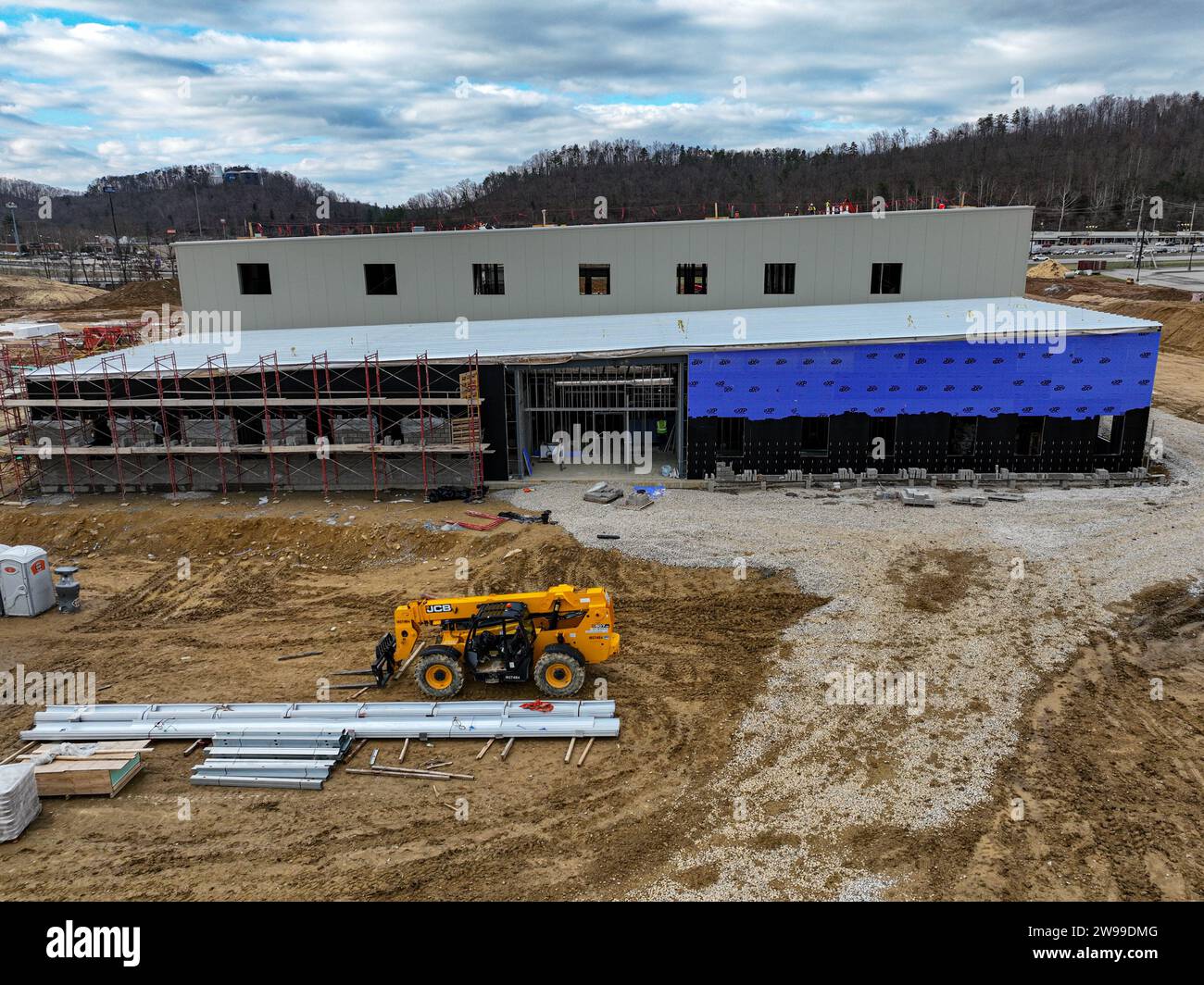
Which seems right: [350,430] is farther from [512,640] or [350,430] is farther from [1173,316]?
[1173,316]

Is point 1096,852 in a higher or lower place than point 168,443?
lower

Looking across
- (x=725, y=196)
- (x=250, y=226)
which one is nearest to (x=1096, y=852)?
(x=250, y=226)

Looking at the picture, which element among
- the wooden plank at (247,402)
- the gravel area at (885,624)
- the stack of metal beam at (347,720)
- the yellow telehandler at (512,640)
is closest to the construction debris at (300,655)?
the yellow telehandler at (512,640)

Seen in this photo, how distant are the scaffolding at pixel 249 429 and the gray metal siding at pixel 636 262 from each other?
6.90 m

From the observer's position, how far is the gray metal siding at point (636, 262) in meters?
27.5

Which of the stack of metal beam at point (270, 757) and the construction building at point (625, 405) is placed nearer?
the stack of metal beam at point (270, 757)

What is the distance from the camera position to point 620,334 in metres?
24.7

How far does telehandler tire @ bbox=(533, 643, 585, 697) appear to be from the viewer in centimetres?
1235

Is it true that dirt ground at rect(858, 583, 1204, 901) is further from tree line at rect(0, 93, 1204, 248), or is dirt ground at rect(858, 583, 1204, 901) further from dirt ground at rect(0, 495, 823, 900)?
tree line at rect(0, 93, 1204, 248)

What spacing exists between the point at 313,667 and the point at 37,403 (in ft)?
44.4

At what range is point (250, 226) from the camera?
1190 inches

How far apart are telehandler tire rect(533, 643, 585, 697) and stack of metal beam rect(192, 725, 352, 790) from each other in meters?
2.85

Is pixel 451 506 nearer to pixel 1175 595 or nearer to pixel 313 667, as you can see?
pixel 313 667

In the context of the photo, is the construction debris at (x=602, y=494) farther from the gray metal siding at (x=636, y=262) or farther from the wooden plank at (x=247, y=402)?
the gray metal siding at (x=636, y=262)
